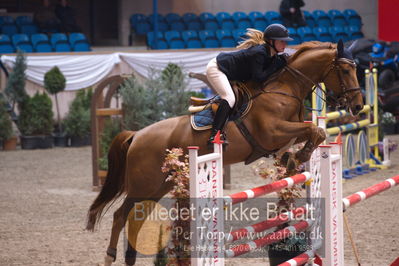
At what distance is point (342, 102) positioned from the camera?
500cm

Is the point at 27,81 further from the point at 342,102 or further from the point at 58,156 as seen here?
the point at 342,102

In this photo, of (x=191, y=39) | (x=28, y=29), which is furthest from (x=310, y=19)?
(x=28, y=29)

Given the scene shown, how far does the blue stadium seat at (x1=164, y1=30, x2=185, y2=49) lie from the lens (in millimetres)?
16266

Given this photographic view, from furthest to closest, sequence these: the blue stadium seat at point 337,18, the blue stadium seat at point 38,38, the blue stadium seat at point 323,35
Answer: the blue stadium seat at point 337,18 < the blue stadium seat at point 323,35 < the blue stadium seat at point 38,38

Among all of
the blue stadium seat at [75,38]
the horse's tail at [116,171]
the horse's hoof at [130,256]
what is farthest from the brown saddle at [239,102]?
the blue stadium seat at [75,38]

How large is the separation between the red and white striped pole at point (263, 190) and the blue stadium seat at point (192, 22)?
43.3ft

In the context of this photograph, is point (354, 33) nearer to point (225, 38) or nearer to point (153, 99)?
point (225, 38)

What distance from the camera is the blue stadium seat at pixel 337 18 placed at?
1769 cm

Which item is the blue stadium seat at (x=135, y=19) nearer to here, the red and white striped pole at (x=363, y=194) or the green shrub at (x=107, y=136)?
the green shrub at (x=107, y=136)

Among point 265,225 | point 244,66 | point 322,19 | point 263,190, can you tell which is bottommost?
point 265,225

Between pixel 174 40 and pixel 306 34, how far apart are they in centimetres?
328

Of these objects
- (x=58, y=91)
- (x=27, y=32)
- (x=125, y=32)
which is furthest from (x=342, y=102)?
(x=125, y=32)

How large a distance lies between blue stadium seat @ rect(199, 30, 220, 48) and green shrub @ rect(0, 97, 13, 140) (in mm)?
5856

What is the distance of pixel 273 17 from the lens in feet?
56.9
